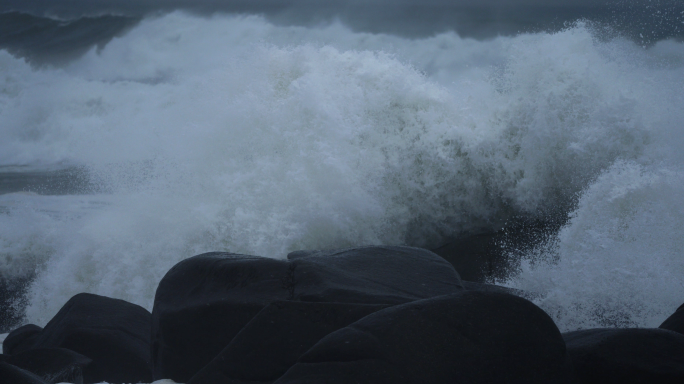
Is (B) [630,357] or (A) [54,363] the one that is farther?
(A) [54,363]

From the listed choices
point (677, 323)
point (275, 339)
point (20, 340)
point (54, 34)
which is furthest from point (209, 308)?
point (54, 34)

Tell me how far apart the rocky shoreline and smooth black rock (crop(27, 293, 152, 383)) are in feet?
0.04

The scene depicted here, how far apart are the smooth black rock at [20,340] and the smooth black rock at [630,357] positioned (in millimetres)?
3530

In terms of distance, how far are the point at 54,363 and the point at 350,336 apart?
79.9 inches

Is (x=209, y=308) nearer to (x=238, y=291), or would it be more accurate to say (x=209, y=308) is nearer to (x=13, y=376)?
(x=238, y=291)

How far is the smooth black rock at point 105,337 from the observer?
367 cm

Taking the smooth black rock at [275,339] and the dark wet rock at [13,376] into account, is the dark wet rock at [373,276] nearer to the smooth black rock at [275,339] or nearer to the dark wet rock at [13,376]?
the smooth black rock at [275,339]

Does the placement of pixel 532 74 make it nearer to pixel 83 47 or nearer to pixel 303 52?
pixel 303 52

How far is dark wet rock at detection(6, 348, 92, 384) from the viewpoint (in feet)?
11.0

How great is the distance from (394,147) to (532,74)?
1748 millimetres

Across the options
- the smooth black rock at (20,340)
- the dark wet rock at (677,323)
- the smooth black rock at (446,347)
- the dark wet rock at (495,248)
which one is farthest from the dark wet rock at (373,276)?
the smooth black rock at (20,340)

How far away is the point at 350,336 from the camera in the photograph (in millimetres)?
2303

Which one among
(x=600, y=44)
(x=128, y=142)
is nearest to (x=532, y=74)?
(x=600, y=44)

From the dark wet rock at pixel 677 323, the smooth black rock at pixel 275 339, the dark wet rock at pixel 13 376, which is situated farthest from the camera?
the dark wet rock at pixel 677 323
